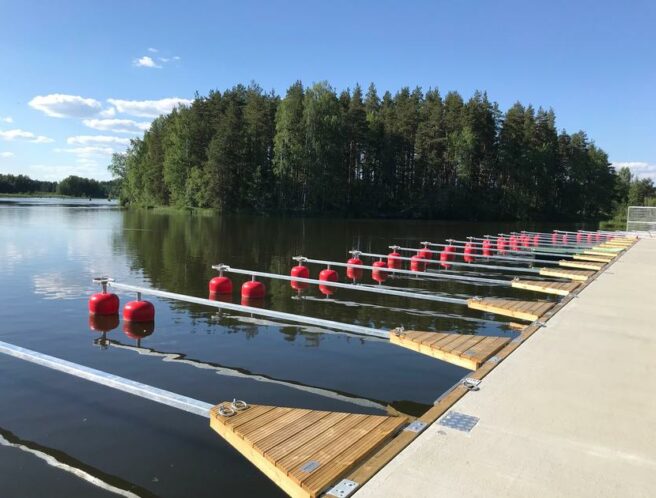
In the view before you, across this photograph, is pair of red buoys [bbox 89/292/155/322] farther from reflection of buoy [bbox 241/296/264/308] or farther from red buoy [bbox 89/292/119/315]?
reflection of buoy [bbox 241/296/264/308]

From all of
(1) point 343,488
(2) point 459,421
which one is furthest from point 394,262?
(1) point 343,488

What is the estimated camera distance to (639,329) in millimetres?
8445

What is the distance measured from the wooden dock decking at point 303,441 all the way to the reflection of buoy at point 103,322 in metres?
7.44

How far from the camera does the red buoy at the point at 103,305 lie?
1232 centimetres

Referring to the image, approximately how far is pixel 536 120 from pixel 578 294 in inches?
3271

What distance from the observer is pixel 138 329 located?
11.4 metres

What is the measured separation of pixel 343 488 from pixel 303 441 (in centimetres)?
82

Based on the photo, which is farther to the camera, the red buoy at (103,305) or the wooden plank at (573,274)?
the wooden plank at (573,274)

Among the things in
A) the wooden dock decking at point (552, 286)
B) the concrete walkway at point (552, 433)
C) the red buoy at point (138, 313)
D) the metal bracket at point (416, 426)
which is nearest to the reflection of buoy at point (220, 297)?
the red buoy at point (138, 313)

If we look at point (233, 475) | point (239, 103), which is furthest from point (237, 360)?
point (239, 103)

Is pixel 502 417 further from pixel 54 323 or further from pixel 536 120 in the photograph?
pixel 536 120

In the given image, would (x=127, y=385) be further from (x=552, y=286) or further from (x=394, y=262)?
(x=394, y=262)

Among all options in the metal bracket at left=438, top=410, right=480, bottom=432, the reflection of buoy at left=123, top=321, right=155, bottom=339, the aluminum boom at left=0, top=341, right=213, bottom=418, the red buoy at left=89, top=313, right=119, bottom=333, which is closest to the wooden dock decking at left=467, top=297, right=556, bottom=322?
the metal bracket at left=438, top=410, right=480, bottom=432

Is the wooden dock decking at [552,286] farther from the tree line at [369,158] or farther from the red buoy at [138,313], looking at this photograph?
the tree line at [369,158]
